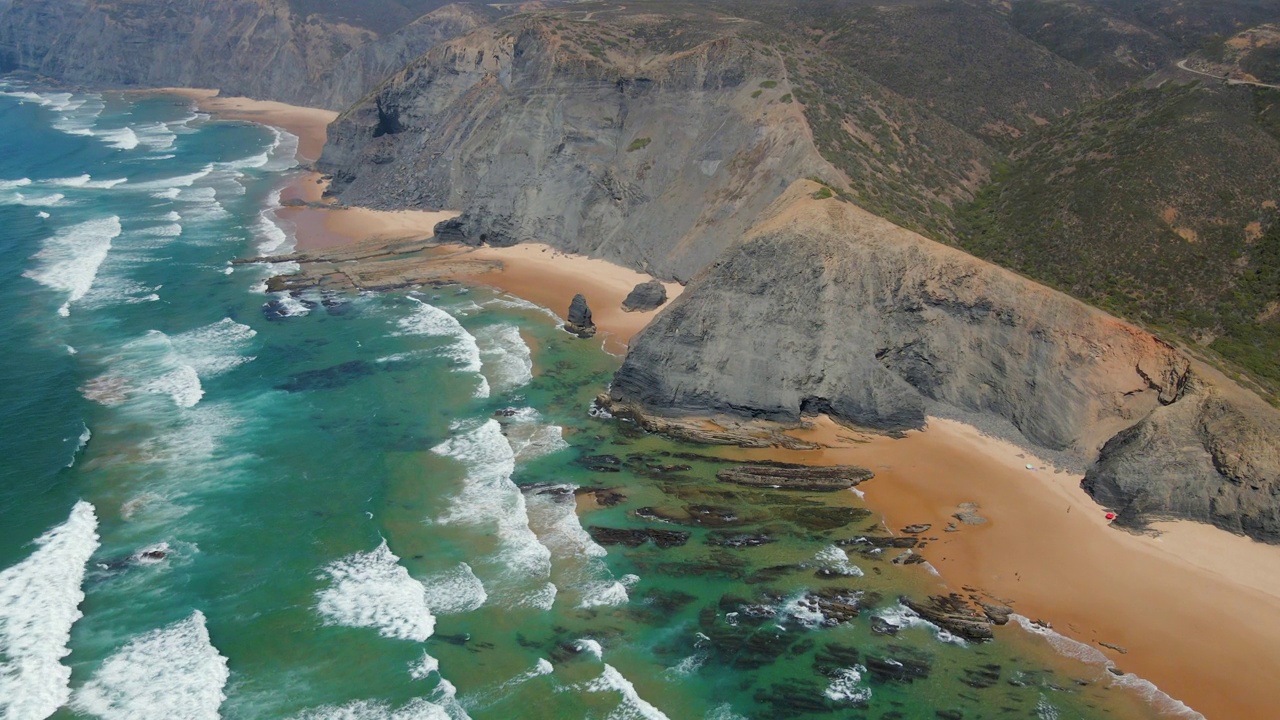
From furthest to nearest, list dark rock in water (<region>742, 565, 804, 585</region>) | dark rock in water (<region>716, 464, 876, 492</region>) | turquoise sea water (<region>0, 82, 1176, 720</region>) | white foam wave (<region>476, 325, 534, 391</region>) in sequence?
white foam wave (<region>476, 325, 534, 391</region>) → dark rock in water (<region>716, 464, 876, 492</region>) → dark rock in water (<region>742, 565, 804, 585</region>) → turquoise sea water (<region>0, 82, 1176, 720</region>)

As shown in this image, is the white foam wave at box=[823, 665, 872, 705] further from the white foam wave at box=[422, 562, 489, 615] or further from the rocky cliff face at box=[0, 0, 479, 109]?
the rocky cliff face at box=[0, 0, 479, 109]

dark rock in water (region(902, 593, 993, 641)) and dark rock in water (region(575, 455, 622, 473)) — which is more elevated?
dark rock in water (region(902, 593, 993, 641))

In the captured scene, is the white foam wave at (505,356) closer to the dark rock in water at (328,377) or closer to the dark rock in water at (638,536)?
the dark rock in water at (328,377)

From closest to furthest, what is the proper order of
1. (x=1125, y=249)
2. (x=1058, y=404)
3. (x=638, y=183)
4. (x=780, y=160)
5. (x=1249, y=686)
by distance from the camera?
1. (x=1249, y=686)
2. (x=1058, y=404)
3. (x=1125, y=249)
4. (x=780, y=160)
5. (x=638, y=183)

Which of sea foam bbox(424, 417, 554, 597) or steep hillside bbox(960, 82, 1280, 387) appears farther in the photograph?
steep hillside bbox(960, 82, 1280, 387)

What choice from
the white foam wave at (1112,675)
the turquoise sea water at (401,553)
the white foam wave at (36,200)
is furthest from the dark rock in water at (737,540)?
the white foam wave at (36,200)

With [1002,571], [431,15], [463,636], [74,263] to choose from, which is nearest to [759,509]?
[1002,571]

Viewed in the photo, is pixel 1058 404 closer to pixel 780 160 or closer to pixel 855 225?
pixel 855 225

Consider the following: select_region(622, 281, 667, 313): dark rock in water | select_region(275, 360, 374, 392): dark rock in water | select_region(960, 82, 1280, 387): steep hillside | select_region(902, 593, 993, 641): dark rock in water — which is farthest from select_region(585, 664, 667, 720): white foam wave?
select_region(960, 82, 1280, 387): steep hillside
